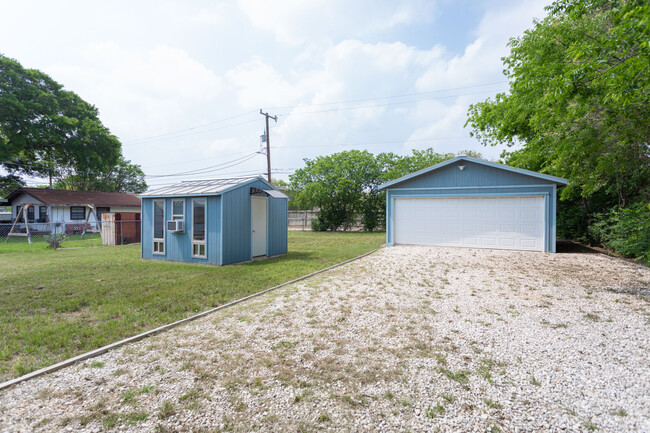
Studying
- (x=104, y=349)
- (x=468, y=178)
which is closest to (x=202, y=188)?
(x=104, y=349)

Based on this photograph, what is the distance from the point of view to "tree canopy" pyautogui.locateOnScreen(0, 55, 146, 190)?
826 inches

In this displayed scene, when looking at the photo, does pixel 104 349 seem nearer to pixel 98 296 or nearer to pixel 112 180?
pixel 98 296

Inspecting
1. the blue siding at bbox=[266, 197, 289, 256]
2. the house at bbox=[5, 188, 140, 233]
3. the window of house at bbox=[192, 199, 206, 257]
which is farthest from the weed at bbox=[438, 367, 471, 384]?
the house at bbox=[5, 188, 140, 233]

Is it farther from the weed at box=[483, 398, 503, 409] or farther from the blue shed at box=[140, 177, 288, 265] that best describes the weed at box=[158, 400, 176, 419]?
the blue shed at box=[140, 177, 288, 265]

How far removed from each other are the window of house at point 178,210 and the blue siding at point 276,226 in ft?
8.92

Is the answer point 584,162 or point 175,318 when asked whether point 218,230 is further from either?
point 584,162

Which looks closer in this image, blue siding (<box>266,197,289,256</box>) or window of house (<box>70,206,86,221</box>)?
blue siding (<box>266,197,289,256</box>)

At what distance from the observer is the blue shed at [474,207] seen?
11062 mm

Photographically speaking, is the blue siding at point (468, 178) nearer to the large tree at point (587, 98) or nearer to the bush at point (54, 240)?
the large tree at point (587, 98)

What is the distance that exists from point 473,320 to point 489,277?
3.24 meters

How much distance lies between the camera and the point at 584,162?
316 inches

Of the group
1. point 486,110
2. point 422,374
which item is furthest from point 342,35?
point 422,374

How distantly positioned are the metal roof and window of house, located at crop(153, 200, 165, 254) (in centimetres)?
39

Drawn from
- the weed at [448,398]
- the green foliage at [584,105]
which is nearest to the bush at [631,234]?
the green foliage at [584,105]
